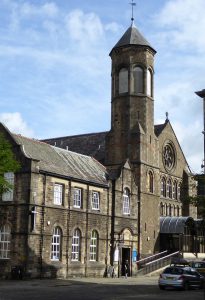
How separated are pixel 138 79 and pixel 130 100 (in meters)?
2.37

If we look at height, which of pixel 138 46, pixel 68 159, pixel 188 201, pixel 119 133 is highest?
pixel 138 46

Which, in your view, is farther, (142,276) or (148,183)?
(148,183)

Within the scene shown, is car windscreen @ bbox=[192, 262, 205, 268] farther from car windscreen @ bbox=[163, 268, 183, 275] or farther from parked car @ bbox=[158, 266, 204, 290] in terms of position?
car windscreen @ bbox=[163, 268, 183, 275]

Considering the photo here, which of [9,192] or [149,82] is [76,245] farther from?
[149,82]

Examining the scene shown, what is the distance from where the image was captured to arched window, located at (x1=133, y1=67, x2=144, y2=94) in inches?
1890

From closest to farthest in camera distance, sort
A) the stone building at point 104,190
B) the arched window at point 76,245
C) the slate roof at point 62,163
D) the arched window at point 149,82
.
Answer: the stone building at point 104,190 → the slate roof at point 62,163 → the arched window at point 76,245 → the arched window at point 149,82

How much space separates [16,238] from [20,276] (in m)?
2.54

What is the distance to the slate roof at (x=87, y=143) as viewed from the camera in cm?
5159

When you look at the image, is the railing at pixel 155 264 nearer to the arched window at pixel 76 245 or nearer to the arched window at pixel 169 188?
the arched window at pixel 76 245

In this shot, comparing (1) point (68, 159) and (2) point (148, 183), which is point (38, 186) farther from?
(2) point (148, 183)

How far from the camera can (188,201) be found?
1164 inches

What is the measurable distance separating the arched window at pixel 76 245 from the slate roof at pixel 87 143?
13.4 meters

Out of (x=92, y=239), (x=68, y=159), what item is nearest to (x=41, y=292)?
(x=92, y=239)

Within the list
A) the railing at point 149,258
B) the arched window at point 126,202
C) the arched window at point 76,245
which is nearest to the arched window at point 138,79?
the arched window at point 126,202
